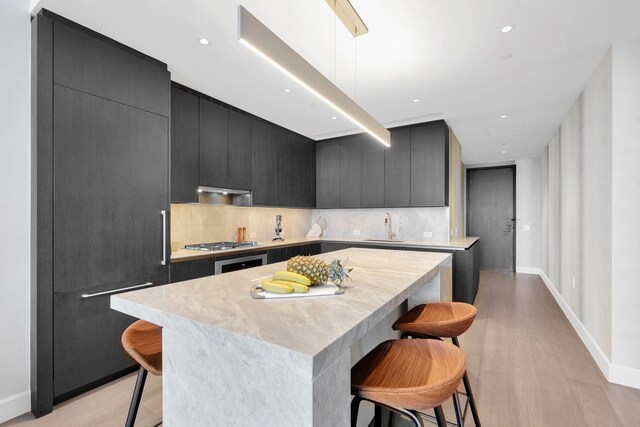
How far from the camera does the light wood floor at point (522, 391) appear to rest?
6.07ft

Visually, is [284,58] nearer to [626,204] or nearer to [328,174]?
[626,204]

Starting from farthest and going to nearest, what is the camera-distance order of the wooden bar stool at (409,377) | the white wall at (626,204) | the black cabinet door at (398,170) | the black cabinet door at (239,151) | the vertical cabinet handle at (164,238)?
1. the black cabinet door at (398,170)
2. the black cabinet door at (239,151)
3. the vertical cabinet handle at (164,238)
4. the white wall at (626,204)
5. the wooden bar stool at (409,377)

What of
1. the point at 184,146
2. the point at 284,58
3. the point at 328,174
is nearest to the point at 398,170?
the point at 328,174

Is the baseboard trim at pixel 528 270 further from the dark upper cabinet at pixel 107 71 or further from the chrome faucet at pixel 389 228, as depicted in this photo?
the dark upper cabinet at pixel 107 71

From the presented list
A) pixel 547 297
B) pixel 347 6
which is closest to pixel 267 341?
pixel 347 6

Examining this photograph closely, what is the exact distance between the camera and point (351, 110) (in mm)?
1986

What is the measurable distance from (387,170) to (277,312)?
373 cm

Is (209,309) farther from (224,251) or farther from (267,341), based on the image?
(224,251)

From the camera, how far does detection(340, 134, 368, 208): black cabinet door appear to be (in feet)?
15.4

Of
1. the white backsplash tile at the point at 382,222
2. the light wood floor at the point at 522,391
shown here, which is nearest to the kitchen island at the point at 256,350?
the light wood floor at the point at 522,391

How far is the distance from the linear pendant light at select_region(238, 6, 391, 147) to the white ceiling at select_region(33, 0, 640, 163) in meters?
0.62

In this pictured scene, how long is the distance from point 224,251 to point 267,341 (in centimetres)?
245

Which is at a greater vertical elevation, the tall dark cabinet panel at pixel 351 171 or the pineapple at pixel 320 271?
the tall dark cabinet panel at pixel 351 171

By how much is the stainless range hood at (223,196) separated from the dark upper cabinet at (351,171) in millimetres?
1604
